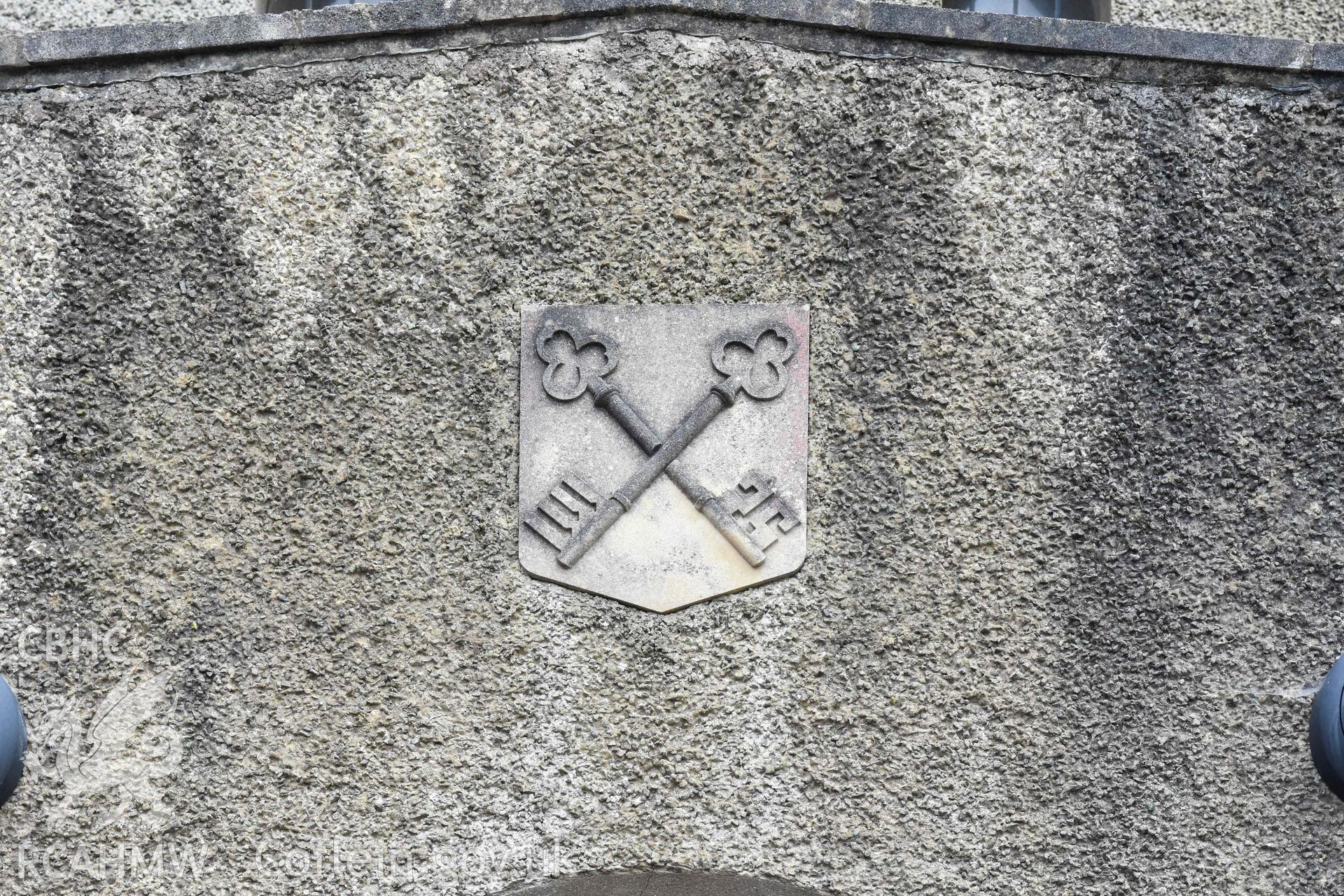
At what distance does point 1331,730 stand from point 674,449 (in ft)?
3.62

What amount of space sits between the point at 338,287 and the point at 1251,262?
5.06 ft

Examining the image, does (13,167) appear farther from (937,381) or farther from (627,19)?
(937,381)

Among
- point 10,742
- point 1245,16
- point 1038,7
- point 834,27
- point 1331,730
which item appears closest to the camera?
point 1331,730

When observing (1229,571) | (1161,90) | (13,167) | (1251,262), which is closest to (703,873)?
(1229,571)

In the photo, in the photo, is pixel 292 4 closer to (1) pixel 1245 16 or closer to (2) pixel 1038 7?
(2) pixel 1038 7

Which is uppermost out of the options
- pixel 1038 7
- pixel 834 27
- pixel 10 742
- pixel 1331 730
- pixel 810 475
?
pixel 1038 7

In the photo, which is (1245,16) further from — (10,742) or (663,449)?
(10,742)

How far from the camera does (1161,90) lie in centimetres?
244

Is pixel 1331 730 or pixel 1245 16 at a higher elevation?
pixel 1245 16

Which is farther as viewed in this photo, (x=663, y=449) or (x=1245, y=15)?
(x=1245, y=15)

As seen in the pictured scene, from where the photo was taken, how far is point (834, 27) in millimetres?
2445

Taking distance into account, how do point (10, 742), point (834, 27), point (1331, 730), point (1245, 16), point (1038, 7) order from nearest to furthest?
point (1331, 730), point (10, 742), point (834, 27), point (1245, 16), point (1038, 7)

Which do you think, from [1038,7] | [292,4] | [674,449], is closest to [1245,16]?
[1038,7]

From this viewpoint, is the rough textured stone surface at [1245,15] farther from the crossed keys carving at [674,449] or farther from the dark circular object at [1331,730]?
the dark circular object at [1331,730]
